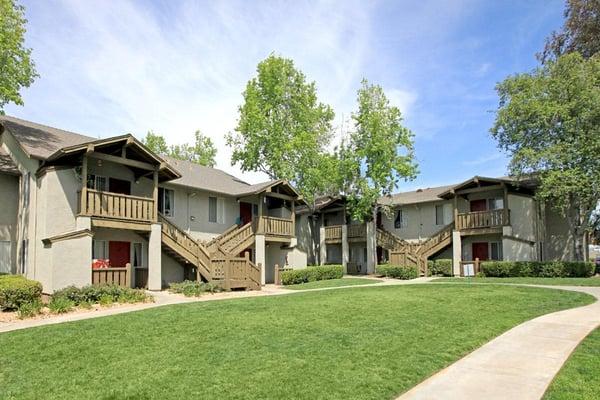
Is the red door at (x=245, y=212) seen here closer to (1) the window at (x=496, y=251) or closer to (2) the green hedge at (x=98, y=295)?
(2) the green hedge at (x=98, y=295)

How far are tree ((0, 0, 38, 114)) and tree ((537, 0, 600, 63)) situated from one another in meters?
31.0

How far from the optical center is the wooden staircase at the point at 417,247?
29094 mm

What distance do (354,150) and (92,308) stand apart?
23.1m

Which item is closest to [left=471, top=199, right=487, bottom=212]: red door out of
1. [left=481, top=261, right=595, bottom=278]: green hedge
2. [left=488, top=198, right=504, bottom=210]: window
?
[left=488, top=198, right=504, bottom=210]: window

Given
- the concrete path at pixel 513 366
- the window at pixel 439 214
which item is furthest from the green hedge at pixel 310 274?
the concrete path at pixel 513 366

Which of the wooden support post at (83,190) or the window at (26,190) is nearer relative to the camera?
the wooden support post at (83,190)

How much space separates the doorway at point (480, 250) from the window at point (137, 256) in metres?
21.9

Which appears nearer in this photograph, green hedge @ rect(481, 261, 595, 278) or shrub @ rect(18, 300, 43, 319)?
shrub @ rect(18, 300, 43, 319)

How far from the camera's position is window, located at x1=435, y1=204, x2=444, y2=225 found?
110ft

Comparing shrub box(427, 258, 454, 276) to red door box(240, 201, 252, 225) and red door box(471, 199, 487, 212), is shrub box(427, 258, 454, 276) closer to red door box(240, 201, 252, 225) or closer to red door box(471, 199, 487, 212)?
red door box(471, 199, 487, 212)

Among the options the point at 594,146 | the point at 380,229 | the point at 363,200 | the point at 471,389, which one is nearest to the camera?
the point at 471,389

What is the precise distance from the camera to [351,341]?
A: 866 centimetres

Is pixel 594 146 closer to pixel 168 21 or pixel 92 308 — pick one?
pixel 168 21

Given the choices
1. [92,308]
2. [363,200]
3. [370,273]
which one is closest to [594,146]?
[363,200]
